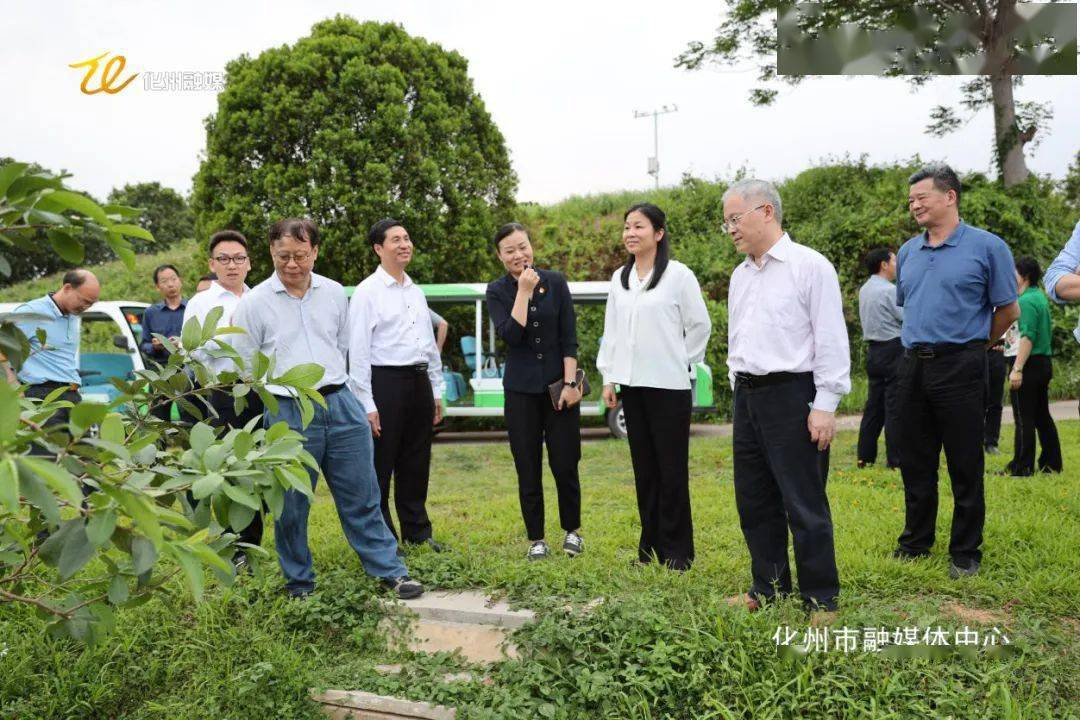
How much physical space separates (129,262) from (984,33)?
16056mm

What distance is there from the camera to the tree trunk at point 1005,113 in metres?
14.1

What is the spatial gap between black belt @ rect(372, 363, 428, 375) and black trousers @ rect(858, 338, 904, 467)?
12.9 ft

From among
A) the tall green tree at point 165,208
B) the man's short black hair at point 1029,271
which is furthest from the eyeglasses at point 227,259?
the tall green tree at point 165,208

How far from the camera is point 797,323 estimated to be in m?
3.53

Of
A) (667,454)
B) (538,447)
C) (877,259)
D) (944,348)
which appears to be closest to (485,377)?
(877,259)

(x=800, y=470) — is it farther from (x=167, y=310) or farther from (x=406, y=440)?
(x=167, y=310)

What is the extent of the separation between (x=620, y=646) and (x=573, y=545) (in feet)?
4.42

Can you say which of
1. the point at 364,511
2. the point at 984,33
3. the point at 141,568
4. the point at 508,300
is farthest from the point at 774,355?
the point at 984,33

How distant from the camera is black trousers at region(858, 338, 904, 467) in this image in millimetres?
6859

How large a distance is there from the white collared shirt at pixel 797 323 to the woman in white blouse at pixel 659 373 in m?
0.71

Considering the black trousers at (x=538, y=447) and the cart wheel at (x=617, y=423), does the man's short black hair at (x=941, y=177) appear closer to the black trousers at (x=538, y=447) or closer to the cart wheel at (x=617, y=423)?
the black trousers at (x=538, y=447)

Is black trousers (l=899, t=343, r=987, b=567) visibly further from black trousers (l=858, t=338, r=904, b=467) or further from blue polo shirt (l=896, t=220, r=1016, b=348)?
black trousers (l=858, t=338, r=904, b=467)

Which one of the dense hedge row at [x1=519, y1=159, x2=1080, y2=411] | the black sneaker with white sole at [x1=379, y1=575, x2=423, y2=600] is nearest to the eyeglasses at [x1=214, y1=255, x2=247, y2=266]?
the black sneaker with white sole at [x1=379, y1=575, x2=423, y2=600]

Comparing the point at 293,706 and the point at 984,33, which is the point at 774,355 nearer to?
the point at 293,706
